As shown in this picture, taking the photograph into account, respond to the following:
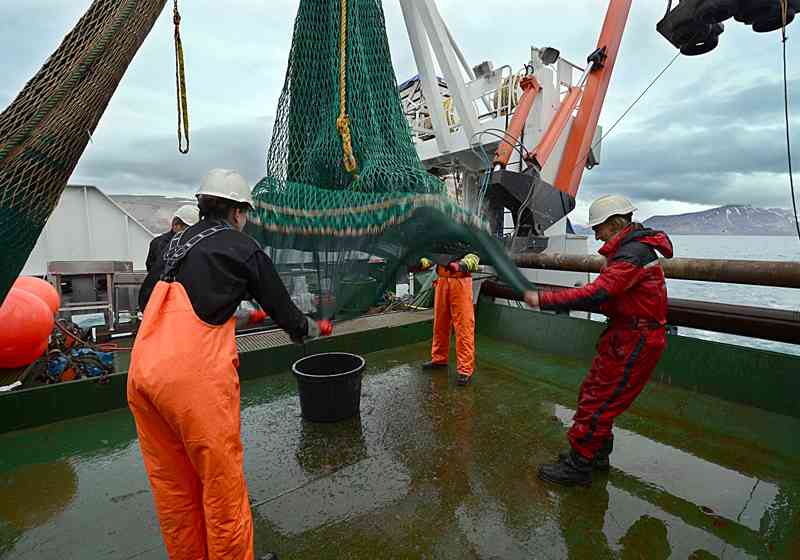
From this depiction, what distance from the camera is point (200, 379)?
128cm

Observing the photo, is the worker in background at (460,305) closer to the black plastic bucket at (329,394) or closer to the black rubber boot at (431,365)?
the black rubber boot at (431,365)

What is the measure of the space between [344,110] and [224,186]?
44.1 inches

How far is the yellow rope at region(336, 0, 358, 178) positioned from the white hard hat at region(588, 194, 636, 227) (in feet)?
4.38

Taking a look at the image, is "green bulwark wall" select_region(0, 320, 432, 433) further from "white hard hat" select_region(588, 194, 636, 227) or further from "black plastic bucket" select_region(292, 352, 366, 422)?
"white hard hat" select_region(588, 194, 636, 227)

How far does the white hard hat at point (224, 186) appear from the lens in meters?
1.48

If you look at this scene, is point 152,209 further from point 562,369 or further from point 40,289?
point 562,369

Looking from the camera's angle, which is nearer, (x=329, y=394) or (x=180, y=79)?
(x=180, y=79)

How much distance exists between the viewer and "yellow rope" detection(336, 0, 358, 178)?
7.52 feet

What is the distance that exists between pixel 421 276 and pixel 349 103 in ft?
15.2

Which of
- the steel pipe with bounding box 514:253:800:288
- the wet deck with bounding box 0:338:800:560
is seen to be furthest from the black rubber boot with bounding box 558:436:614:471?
the steel pipe with bounding box 514:253:800:288

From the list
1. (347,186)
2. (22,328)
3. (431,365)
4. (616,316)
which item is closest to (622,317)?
(616,316)

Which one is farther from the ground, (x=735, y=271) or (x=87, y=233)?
(x=87, y=233)

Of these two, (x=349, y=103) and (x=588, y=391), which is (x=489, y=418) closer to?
(x=588, y=391)

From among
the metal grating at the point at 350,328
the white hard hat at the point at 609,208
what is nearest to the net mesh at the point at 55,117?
the metal grating at the point at 350,328
